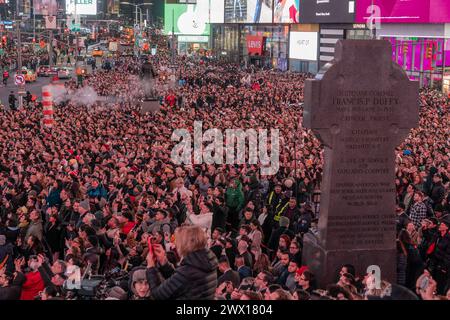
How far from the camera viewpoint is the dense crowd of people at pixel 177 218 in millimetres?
8258

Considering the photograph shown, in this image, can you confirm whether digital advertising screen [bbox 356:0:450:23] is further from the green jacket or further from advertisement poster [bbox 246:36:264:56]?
the green jacket

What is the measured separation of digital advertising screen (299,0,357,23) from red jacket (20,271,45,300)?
181ft

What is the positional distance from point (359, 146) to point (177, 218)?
4.26 metres

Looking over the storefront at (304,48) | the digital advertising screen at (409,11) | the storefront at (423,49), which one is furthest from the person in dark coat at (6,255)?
the storefront at (304,48)

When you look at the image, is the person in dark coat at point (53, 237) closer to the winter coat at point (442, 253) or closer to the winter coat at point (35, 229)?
the winter coat at point (35, 229)

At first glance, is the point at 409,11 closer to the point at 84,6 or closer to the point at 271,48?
the point at 271,48

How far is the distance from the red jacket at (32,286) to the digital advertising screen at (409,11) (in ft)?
141

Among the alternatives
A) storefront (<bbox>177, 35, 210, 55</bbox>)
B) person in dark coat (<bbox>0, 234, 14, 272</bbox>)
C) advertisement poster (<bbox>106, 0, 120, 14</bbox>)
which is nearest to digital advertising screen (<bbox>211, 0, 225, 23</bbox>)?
storefront (<bbox>177, 35, 210, 55</bbox>)

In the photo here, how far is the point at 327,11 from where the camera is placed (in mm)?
66125

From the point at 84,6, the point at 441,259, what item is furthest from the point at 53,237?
the point at 84,6

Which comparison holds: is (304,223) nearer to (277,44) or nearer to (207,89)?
(207,89)

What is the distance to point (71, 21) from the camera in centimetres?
9294

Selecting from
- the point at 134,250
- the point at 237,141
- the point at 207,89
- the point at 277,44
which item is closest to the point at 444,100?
the point at 207,89
